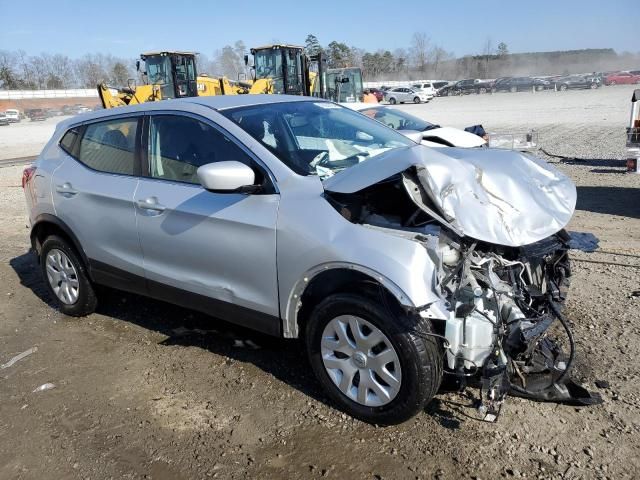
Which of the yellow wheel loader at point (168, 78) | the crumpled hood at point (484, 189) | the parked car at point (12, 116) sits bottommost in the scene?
the parked car at point (12, 116)

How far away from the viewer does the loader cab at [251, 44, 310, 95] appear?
19.8 metres

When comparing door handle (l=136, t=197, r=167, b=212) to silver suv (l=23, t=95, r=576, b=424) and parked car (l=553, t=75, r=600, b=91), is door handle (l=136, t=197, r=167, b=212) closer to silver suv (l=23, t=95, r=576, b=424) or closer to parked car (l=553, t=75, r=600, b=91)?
silver suv (l=23, t=95, r=576, b=424)

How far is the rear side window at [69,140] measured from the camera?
4797 mm

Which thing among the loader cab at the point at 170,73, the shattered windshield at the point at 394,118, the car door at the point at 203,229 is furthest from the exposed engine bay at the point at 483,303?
the loader cab at the point at 170,73

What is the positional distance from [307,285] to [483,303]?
3.27 feet

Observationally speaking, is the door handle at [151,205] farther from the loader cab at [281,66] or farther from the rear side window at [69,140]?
the loader cab at [281,66]

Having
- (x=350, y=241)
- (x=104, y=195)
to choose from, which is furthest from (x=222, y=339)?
(x=350, y=241)

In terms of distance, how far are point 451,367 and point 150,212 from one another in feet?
7.72

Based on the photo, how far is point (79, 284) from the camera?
4859mm

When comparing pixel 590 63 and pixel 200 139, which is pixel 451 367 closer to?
pixel 200 139

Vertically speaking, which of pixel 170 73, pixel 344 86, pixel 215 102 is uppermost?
pixel 170 73

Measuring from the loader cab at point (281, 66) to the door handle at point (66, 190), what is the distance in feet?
51.9

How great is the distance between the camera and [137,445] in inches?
124

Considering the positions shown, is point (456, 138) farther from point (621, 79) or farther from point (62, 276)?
point (621, 79)
